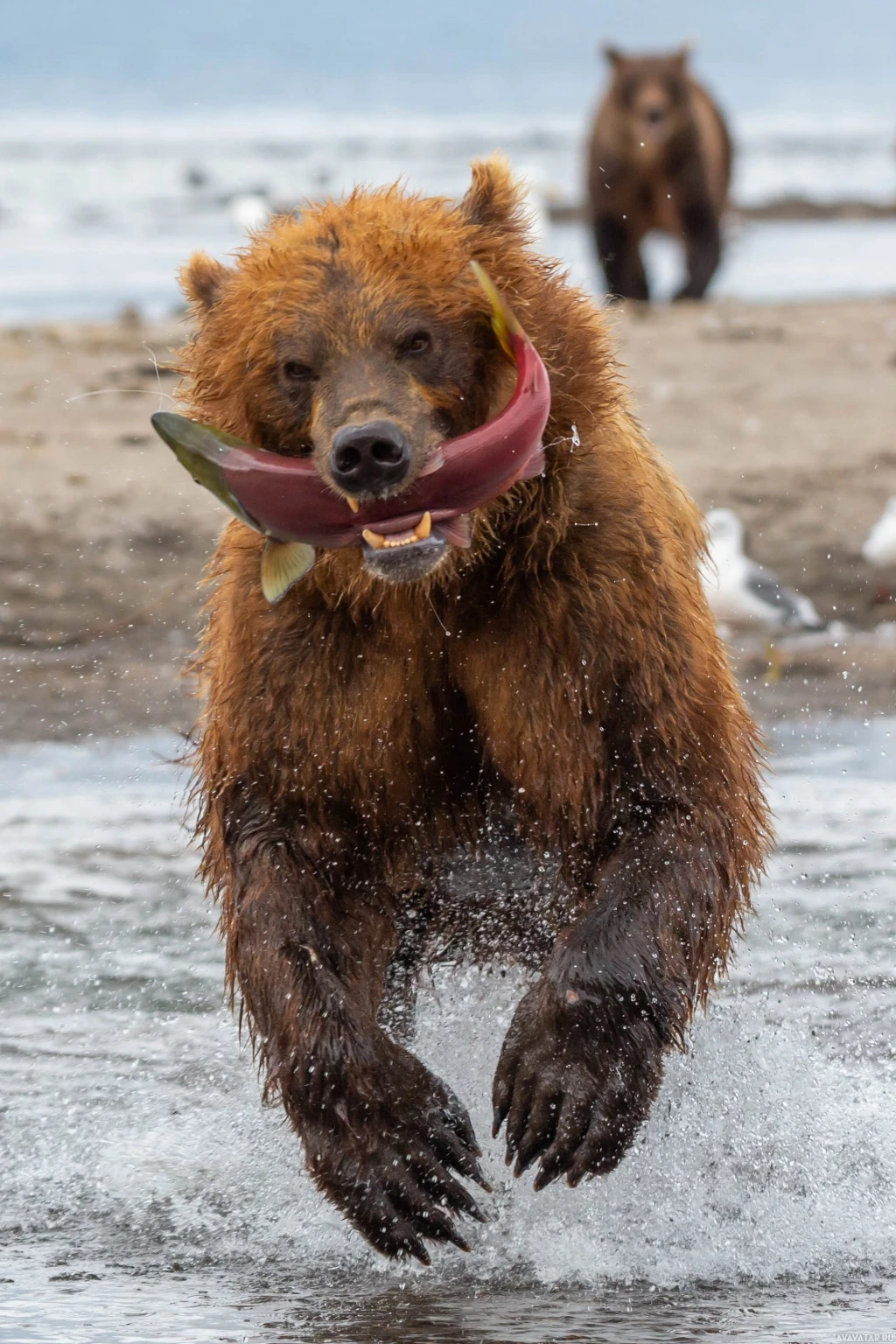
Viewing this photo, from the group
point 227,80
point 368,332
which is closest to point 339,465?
point 368,332

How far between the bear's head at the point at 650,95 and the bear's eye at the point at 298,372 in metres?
12.4

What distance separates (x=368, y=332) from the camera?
360 cm

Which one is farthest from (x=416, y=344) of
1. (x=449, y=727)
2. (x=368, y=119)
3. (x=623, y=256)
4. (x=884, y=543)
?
(x=368, y=119)

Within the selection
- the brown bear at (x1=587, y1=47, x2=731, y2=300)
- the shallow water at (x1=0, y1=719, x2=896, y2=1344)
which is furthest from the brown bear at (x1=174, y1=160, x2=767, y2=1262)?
the brown bear at (x1=587, y1=47, x2=731, y2=300)

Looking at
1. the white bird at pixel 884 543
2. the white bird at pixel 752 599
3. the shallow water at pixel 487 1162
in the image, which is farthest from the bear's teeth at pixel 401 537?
the white bird at pixel 884 543

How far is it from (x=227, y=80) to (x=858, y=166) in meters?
41.5

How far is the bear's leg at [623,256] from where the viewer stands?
14.4 m

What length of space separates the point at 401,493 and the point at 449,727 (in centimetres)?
62

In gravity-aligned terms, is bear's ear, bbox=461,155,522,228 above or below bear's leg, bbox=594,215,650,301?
above

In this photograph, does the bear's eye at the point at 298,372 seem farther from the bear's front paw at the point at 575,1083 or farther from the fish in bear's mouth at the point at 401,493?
the bear's front paw at the point at 575,1083

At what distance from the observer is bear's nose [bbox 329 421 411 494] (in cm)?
334

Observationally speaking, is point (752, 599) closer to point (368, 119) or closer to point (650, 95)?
point (650, 95)

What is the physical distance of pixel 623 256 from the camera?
14430 millimetres

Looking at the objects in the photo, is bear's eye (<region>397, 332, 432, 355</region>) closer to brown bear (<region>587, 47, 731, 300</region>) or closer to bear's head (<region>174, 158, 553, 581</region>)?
bear's head (<region>174, 158, 553, 581</region>)
